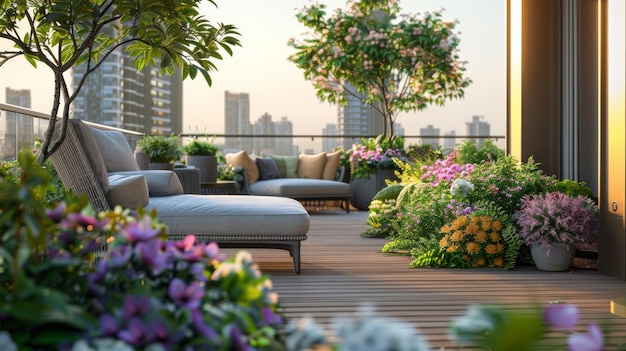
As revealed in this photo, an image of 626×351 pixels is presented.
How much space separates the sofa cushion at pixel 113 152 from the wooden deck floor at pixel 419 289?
108 cm

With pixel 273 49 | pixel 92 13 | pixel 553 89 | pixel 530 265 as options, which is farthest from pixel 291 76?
pixel 92 13

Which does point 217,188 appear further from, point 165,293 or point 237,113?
point 165,293

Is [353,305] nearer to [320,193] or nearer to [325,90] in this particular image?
[320,193]

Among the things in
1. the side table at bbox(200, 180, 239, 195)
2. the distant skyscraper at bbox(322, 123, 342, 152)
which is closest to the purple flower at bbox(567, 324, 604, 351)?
the side table at bbox(200, 180, 239, 195)

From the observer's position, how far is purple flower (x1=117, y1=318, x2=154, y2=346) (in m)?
0.79

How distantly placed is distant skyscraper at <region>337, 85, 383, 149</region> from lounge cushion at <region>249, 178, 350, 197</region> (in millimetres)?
2300

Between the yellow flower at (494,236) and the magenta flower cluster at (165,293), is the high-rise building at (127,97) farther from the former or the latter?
the magenta flower cluster at (165,293)

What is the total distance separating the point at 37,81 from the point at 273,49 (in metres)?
4.45

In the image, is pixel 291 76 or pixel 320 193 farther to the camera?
pixel 291 76

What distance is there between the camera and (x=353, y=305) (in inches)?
124

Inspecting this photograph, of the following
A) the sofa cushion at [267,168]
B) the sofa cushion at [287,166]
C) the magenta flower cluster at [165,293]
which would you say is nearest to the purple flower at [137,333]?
the magenta flower cluster at [165,293]

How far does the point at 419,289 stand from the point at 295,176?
247 inches

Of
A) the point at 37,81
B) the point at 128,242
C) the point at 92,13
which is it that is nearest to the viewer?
the point at 128,242

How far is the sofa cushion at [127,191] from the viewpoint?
388 cm
